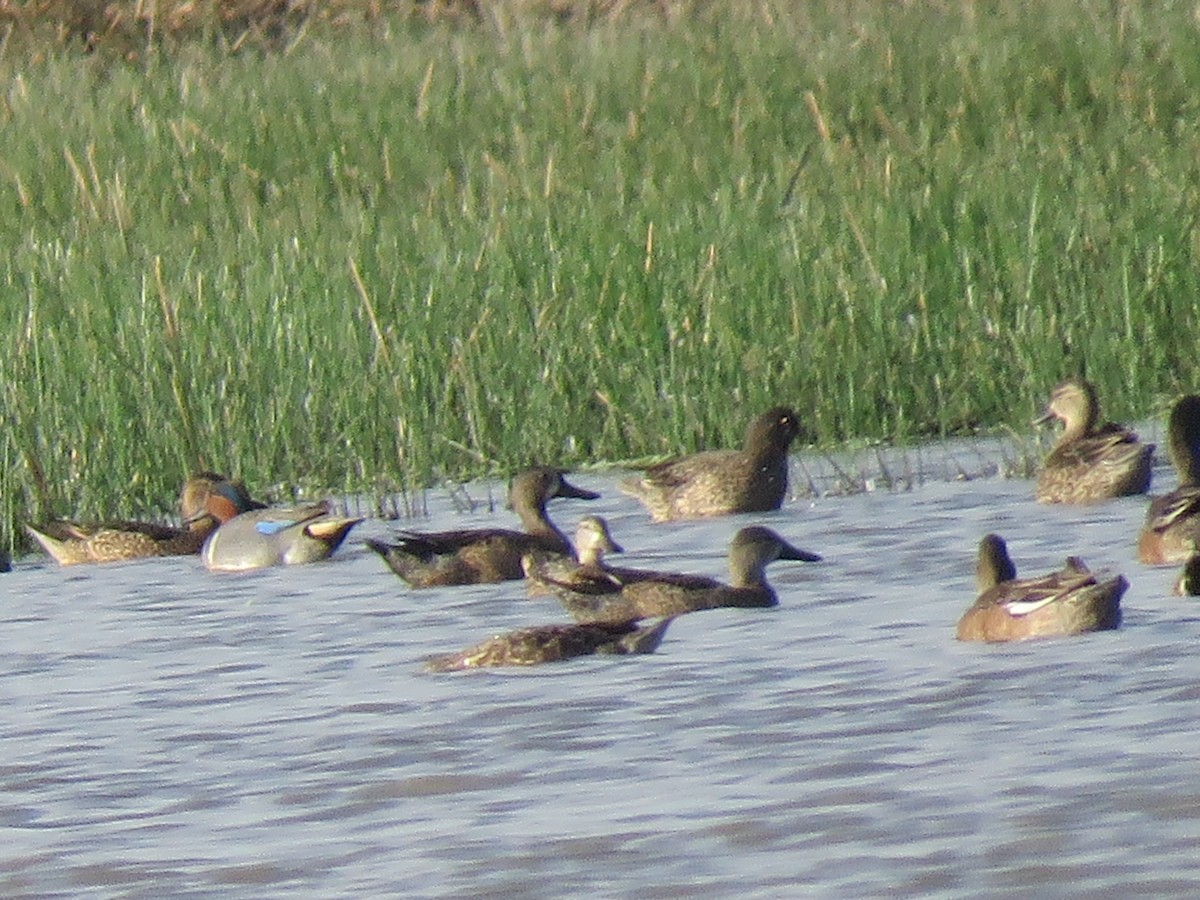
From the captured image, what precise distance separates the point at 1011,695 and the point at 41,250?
8233 mm

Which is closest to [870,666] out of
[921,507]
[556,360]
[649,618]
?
[649,618]

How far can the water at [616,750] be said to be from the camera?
549 centimetres

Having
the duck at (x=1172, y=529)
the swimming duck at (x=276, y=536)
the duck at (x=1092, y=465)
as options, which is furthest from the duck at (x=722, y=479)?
the duck at (x=1172, y=529)

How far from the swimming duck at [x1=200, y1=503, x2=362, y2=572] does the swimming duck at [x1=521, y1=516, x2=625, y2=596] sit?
102 cm

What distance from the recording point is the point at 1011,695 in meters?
7.00

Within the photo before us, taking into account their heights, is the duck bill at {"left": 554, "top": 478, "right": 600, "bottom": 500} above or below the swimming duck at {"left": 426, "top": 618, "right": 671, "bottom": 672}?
below

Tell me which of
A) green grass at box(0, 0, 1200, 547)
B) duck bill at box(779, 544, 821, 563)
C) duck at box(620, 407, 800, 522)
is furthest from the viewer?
green grass at box(0, 0, 1200, 547)

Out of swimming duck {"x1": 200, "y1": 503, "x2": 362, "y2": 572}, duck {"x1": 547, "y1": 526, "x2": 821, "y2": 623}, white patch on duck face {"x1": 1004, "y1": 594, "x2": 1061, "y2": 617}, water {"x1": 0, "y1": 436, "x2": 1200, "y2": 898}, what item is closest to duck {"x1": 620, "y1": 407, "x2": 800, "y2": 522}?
swimming duck {"x1": 200, "y1": 503, "x2": 362, "y2": 572}

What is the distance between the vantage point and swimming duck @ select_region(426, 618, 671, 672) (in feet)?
25.7

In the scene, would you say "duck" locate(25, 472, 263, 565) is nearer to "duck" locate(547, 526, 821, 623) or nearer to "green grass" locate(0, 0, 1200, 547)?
"green grass" locate(0, 0, 1200, 547)

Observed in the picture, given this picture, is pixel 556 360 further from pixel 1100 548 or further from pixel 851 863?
pixel 851 863

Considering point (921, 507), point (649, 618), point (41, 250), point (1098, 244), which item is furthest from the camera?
point (41, 250)

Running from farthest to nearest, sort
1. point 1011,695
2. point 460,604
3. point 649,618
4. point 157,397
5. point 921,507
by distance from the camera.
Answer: point 157,397 → point 921,507 → point 460,604 → point 649,618 → point 1011,695

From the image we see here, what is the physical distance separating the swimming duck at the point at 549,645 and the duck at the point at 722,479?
3.26 meters
